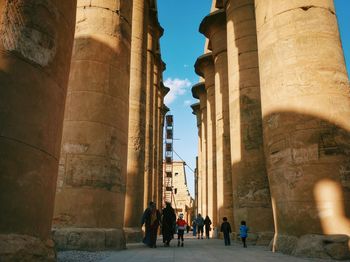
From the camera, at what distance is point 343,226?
679cm

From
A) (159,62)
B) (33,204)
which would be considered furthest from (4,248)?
(159,62)

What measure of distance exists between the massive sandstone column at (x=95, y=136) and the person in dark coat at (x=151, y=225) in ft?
5.37

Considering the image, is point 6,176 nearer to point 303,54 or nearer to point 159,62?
point 303,54

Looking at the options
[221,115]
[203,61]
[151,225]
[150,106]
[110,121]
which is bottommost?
[151,225]

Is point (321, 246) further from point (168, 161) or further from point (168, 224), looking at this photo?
point (168, 161)

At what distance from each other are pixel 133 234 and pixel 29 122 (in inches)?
415

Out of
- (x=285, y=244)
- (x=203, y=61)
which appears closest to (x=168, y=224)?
(x=285, y=244)

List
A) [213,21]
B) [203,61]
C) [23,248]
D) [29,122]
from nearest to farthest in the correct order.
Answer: [23,248] < [29,122] < [213,21] < [203,61]

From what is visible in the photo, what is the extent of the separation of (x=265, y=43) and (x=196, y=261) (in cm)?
593

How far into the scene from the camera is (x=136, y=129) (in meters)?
15.4

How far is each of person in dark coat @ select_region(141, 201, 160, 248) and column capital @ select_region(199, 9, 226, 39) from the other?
12.7 metres

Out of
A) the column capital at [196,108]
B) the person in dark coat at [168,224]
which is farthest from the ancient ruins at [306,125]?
the column capital at [196,108]

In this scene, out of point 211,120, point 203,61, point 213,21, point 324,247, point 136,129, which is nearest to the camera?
point 324,247

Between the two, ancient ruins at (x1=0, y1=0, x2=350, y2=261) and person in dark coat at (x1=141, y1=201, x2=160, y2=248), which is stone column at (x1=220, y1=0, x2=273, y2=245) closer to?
ancient ruins at (x1=0, y1=0, x2=350, y2=261)
